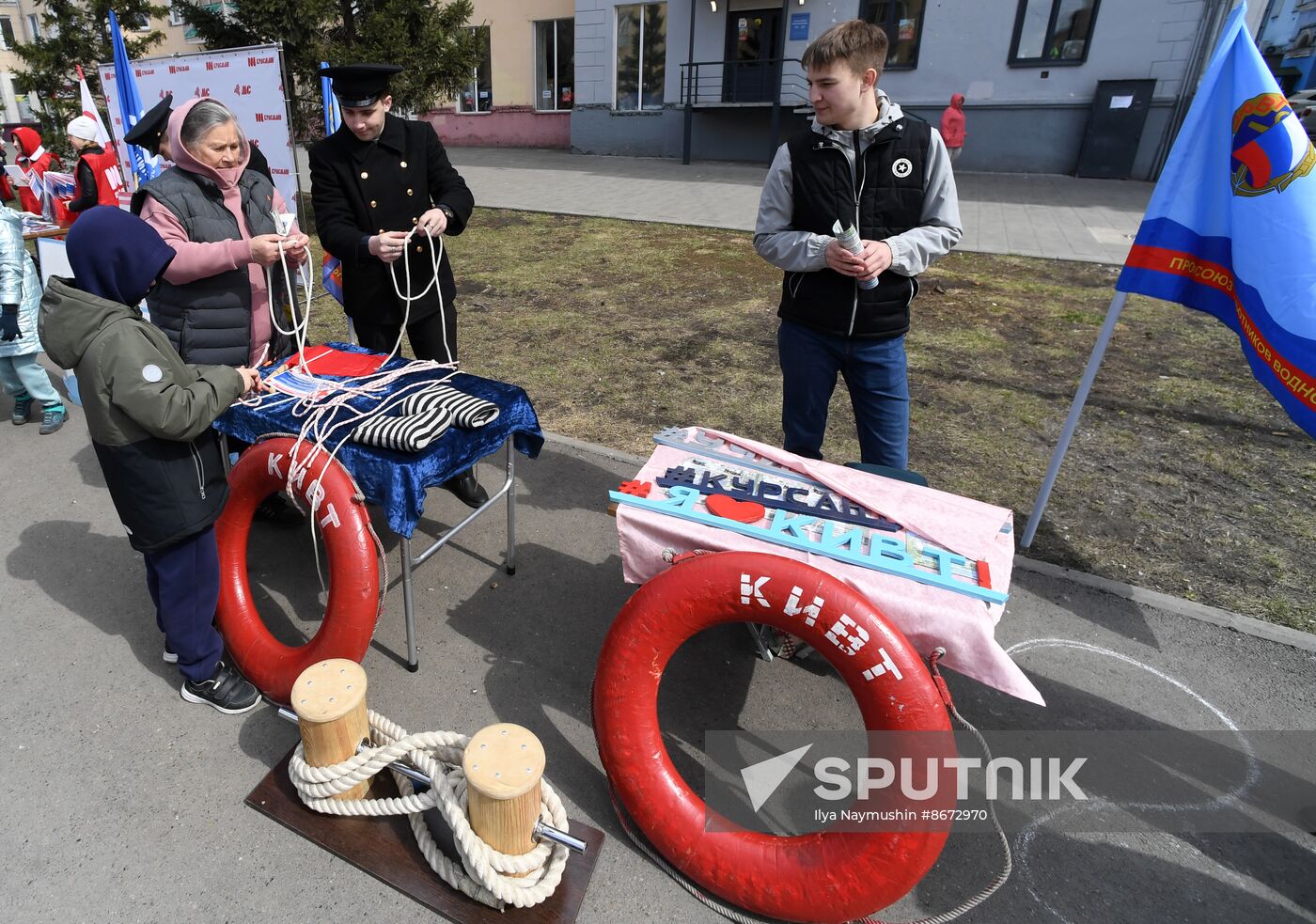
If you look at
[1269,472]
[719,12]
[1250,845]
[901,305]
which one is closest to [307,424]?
[901,305]

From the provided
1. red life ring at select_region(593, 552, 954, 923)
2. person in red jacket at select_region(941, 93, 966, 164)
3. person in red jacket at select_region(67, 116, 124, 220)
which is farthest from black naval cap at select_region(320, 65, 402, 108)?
person in red jacket at select_region(941, 93, 966, 164)

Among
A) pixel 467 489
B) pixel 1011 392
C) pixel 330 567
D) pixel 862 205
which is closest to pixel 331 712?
pixel 330 567

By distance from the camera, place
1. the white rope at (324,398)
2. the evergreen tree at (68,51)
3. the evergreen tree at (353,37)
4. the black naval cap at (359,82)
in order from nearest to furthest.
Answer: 1. the white rope at (324,398)
2. the black naval cap at (359,82)
3. the evergreen tree at (353,37)
4. the evergreen tree at (68,51)

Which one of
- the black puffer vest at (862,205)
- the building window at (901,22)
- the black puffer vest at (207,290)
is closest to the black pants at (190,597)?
the black puffer vest at (207,290)

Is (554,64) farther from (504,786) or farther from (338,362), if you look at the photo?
(504,786)

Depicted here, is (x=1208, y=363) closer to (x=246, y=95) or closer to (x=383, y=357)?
(x=383, y=357)

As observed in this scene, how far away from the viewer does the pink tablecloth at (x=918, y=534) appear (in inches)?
76.0

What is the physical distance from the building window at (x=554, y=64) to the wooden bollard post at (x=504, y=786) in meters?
21.0

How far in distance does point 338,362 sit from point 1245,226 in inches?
142

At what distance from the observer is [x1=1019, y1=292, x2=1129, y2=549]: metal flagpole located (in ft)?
11.0

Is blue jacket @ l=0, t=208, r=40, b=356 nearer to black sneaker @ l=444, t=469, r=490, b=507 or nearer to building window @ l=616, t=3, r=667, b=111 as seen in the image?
black sneaker @ l=444, t=469, r=490, b=507

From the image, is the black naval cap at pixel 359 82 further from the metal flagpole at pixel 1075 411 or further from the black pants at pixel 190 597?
the metal flagpole at pixel 1075 411

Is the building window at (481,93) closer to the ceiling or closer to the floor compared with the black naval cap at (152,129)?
closer to the ceiling

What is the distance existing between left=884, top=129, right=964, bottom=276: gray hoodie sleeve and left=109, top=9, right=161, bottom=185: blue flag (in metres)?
7.14
